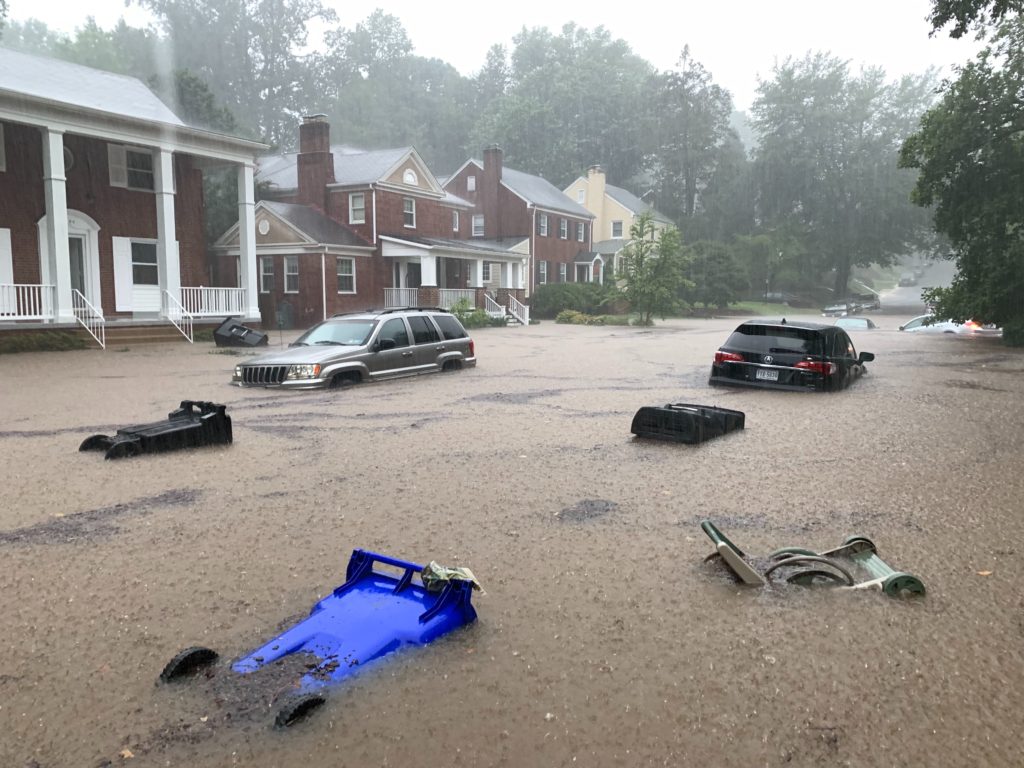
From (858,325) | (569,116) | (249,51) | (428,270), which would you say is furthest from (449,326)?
(249,51)

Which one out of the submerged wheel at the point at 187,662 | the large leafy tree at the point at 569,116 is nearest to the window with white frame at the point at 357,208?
the submerged wheel at the point at 187,662

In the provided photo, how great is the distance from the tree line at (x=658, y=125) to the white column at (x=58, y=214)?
4309cm

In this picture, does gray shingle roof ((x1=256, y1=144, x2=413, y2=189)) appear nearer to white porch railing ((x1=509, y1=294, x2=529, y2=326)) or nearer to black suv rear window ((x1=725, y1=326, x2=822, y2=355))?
white porch railing ((x1=509, y1=294, x2=529, y2=326))

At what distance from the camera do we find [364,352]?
47.7ft

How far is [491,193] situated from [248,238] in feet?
88.4

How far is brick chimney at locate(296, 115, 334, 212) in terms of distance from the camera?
37.7 meters

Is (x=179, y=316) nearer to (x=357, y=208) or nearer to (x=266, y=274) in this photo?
(x=266, y=274)

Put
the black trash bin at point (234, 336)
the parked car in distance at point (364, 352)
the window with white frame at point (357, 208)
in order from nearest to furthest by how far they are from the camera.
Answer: the parked car in distance at point (364, 352) → the black trash bin at point (234, 336) → the window with white frame at point (357, 208)

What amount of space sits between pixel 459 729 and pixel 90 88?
2762 centimetres

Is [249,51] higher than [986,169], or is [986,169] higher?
[249,51]

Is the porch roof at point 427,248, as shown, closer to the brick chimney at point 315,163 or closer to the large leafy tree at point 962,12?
the brick chimney at point 315,163

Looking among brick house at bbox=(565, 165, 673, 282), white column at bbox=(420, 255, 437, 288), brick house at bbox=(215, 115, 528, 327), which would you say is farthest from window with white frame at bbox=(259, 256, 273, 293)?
brick house at bbox=(565, 165, 673, 282)

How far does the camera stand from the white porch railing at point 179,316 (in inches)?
947

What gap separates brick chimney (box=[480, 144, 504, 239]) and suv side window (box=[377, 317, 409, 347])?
124ft
